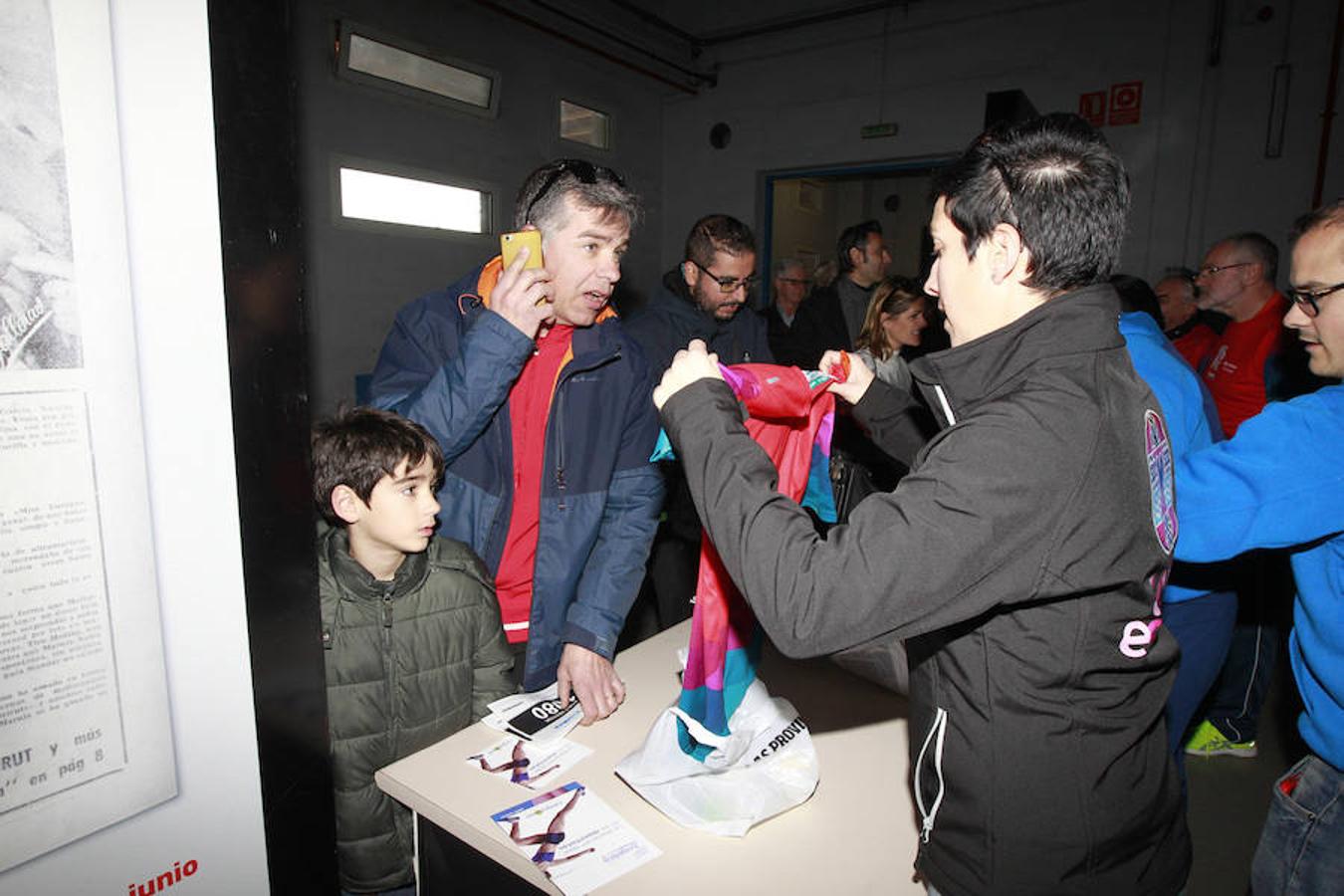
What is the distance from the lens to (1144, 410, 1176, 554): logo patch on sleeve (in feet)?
3.23

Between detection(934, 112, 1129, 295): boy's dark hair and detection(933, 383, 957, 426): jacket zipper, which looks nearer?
detection(934, 112, 1129, 295): boy's dark hair

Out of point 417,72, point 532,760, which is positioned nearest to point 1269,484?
point 532,760

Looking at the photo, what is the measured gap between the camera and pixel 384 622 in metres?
1.56

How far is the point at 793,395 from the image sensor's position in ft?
4.70

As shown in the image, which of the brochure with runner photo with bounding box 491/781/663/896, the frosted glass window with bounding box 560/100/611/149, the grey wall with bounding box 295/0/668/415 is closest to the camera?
the brochure with runner photo with bounding box 491/781/663/896

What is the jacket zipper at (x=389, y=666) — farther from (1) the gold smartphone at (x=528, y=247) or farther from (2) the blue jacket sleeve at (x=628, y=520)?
(1) the gold smartphone at (x=528, y=247)

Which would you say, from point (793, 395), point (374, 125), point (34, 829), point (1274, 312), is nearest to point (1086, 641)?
point (793, 395)

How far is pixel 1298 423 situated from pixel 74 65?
1772 millimetres

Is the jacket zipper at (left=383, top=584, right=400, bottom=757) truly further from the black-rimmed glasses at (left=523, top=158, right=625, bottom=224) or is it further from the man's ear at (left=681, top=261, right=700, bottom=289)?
the man's ear at (left=681, top=261, right=700, bottom=289)

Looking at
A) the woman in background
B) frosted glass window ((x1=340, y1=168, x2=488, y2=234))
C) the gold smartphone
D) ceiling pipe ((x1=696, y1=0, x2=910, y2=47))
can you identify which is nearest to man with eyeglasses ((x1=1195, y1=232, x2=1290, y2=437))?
the woman in background

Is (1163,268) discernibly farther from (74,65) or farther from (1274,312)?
(74,65)

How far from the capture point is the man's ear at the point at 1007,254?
986 mm

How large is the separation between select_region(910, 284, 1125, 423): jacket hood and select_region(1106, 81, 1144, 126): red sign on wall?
597 cm

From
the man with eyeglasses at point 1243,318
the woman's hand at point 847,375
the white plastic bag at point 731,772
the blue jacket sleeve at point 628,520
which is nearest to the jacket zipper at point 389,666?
the blue jacket sleeve at point 628,520
